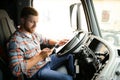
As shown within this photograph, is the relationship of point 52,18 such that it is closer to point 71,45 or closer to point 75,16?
point 75,16

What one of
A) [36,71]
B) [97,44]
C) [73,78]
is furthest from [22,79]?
[97,44]

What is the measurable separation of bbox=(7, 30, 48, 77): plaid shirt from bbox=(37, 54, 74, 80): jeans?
0.07 meters

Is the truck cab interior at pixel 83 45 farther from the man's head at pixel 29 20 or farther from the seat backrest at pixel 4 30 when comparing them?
the man's head at pixel 29 20

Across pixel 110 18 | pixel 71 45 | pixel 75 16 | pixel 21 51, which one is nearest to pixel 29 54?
pixel 21 51

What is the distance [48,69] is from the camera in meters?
2.15

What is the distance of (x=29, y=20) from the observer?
2061 mm

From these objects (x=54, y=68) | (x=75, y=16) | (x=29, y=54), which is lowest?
(x=54, y=68)

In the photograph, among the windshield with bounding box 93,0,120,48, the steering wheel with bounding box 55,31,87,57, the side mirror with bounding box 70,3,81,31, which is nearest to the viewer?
the steering wheel with bounding box 55,31,87,57

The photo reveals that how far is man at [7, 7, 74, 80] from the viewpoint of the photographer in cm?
192

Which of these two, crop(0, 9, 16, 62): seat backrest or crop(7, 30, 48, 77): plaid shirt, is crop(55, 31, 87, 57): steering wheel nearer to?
crop(7, 30, 48, 77): plaid shirt

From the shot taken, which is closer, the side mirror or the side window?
the side mirror

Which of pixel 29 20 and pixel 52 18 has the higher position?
pixel 29 20

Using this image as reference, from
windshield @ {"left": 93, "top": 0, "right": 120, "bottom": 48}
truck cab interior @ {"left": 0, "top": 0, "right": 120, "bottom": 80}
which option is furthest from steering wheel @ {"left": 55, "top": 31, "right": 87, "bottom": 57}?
windshield @ {"left": 93, "top": 0, "right": 120, "bottom": 48}

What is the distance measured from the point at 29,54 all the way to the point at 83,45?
50 cm
